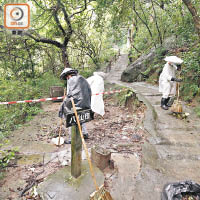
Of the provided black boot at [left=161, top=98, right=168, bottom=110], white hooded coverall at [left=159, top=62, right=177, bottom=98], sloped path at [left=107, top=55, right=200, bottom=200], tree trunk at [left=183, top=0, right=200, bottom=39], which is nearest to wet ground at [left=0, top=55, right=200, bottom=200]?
sloped path at [left=107, top=55, right=200, bottom=200]

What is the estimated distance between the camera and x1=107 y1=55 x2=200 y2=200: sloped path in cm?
267

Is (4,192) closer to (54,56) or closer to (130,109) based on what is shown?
(130,109)

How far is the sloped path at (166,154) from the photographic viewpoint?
267 cm

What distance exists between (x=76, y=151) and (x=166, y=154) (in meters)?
2.13

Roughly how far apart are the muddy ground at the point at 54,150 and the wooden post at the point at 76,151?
Result: 58cm

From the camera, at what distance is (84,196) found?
2.45 metres

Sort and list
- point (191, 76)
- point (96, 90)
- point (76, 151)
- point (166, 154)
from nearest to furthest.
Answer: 1. point (76, 151)
2. point (166, 154)
3. point (96, 90)
4. point (191, 76)

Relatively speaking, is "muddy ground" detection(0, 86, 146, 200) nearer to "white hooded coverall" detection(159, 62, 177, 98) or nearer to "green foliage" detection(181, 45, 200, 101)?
"white hooded coverall" detection(159, 62, 177, 98)

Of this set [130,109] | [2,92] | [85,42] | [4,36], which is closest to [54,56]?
[85,42]

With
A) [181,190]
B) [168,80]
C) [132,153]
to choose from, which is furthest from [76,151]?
[168,80]

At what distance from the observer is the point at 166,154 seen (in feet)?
11.4

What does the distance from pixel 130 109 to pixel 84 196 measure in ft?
16.2

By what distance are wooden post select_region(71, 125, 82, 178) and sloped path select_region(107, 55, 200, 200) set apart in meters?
1.00

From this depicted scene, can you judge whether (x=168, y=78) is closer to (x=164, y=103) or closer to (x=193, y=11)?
(x=164, y=103)
